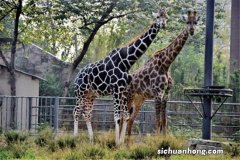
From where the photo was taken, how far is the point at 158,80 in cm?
732

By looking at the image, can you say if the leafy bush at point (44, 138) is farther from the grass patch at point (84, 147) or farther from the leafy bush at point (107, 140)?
the leafy bush at point (107, 140)

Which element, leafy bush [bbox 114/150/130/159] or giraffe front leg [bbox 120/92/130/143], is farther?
giraffe front leg [bbox 120/92/130/143]

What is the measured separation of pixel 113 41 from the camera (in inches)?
595

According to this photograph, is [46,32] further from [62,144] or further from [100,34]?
[62,144]

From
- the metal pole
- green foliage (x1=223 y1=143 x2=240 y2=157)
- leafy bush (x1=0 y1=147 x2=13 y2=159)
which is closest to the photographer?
green foliage (x1=223 y1=143 x2=240 y2=157)

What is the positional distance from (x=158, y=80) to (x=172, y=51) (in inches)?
18.9

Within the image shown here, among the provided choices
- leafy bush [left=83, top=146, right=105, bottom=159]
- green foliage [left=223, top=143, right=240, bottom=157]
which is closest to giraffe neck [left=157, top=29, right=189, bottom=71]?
green foliage [left=223, top=143, right=240, bottom=157]

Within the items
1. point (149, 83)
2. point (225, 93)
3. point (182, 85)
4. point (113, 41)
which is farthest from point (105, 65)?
point (113, 41)

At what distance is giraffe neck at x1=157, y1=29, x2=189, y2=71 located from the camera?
7273 mm

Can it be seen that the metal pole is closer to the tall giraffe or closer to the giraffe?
the tall giraffe

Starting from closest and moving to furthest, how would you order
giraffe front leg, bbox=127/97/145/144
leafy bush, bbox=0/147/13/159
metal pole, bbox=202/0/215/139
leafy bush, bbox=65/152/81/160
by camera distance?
leafy bush, bbox=65/152/81/160
leafy bush, bbox=0/147/13/159
metal pole, bbox=202/0/215/139
giraffe front leg, bbox=127/97/145/144

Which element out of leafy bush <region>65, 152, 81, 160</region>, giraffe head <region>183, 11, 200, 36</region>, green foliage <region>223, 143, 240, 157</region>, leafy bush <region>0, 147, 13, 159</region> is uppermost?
giraffe head <region>183, 11, 200, 36</region>

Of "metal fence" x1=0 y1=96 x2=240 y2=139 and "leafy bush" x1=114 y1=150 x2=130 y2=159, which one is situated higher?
"metal fence" x1=0 y1=96 x2=240 y2=139

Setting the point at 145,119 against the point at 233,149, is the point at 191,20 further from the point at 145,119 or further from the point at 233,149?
the point at 145,119
